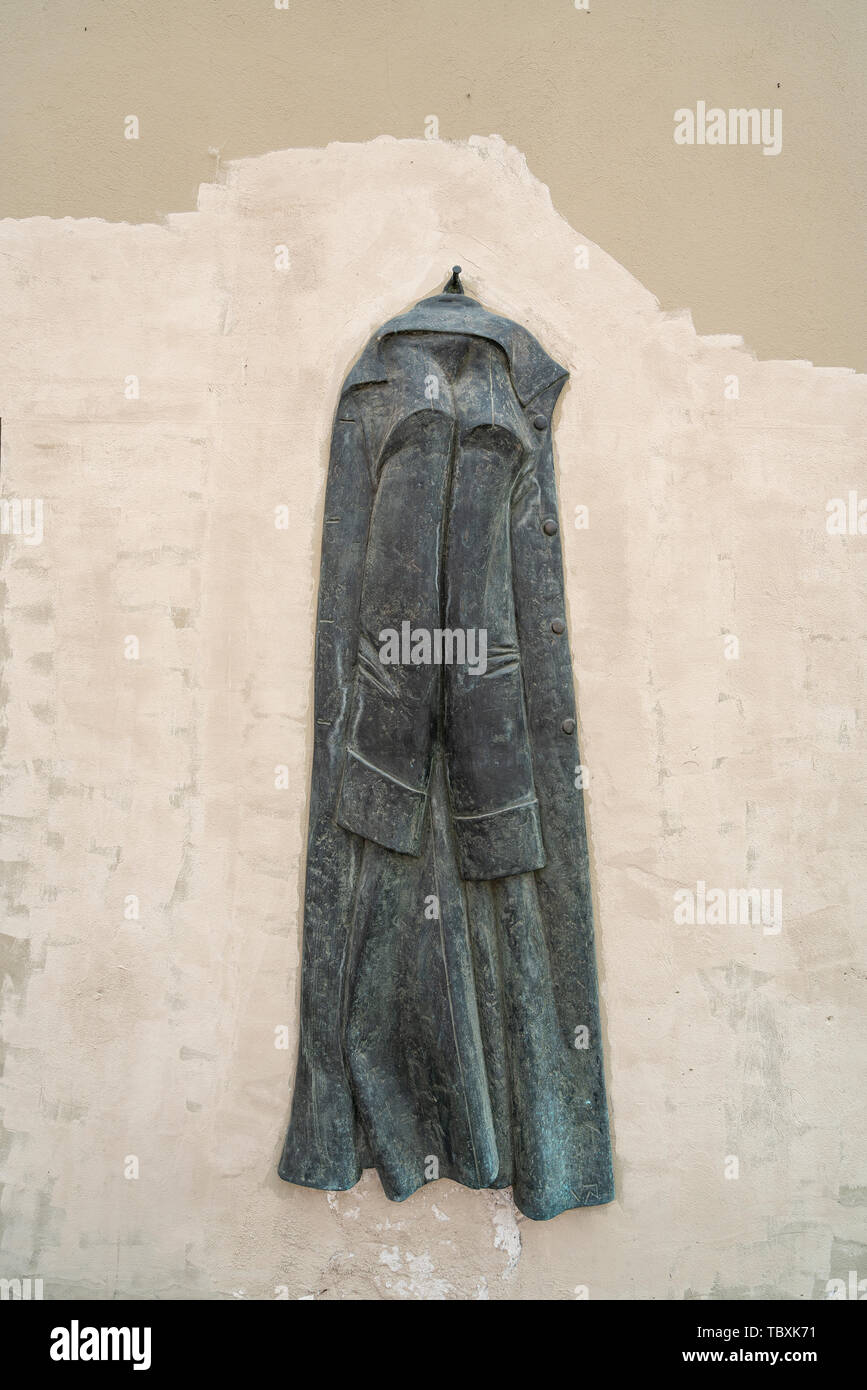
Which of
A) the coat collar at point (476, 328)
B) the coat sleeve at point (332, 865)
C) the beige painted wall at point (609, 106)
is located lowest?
the coat sleeve at point (332, 865)

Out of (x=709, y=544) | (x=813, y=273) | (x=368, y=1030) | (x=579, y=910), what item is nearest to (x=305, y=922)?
(x=368, y=1030)

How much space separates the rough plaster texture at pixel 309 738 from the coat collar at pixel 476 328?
5cm

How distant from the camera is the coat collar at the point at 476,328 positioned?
196cm

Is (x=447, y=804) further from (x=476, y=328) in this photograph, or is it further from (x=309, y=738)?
(x=476, y=328)

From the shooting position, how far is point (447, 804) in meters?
2.00

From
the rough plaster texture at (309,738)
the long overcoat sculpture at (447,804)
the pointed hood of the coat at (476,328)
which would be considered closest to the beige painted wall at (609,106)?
the rough plaster texture at (309,738)

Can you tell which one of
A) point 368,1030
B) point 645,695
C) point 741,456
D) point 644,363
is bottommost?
point 368,1030

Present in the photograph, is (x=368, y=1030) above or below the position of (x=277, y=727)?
below

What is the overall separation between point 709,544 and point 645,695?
0.31m

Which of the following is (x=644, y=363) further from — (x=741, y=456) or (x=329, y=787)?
(x=329, y=787)

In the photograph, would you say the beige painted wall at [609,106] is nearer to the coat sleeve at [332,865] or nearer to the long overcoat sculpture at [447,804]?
the long overcoat sculpture at [447,804]

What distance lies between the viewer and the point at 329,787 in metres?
2.00

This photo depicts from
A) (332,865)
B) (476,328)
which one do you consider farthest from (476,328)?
(332,865)

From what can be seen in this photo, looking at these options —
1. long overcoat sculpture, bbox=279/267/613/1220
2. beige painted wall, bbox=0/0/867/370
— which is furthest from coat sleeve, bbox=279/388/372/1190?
beige painted wall, bbox=0/0/867/370
